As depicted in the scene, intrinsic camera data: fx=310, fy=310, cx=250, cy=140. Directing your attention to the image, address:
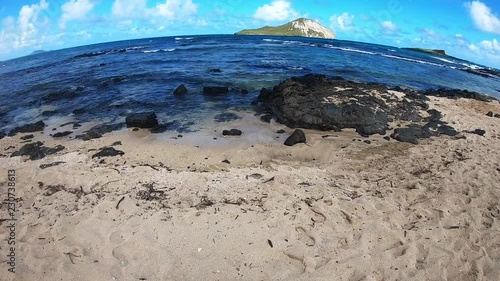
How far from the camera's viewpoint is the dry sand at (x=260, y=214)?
668cm

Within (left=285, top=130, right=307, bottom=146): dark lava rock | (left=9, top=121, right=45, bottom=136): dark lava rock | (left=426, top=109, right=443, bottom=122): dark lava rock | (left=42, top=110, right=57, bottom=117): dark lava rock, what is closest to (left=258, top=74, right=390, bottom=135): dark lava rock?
(left=285, top=130, right=307, bottom=146): dark lava rock

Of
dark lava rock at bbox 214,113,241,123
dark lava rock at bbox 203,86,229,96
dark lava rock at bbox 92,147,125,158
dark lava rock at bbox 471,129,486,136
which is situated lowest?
dark lava rock at bbox 92,147,125,158

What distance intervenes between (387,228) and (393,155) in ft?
17.4

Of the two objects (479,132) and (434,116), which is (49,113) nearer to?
(434,116)

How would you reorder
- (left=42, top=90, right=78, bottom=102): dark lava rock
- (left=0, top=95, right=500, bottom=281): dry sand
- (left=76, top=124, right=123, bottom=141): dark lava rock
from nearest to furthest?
(left=0, top=95, right=500, bottom=281): dry sand → (left=76, top=124, right=123, bottom=141): dark lava rock → (left=42, top=90, right=78, bottom=102): dark lava rock

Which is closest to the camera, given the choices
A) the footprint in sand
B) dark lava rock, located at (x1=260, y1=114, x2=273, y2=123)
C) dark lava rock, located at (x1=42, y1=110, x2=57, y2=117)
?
the footprint in sand

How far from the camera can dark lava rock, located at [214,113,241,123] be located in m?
16.7

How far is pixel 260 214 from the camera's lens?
27.1 ft

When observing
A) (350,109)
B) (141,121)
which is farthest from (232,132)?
(350,109)

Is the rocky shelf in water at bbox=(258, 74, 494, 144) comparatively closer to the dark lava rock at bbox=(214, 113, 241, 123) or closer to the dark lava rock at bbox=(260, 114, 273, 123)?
the dark lava rock at bbox=(260, 114, 273, 123)

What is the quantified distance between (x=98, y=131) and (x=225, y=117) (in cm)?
641

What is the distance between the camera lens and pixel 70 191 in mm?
9445

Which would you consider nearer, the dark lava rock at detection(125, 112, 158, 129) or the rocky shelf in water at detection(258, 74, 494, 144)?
the rocky shelf in water at detection(258, 74, 494, 144)

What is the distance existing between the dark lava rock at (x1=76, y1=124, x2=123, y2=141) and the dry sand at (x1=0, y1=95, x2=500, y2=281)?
1475 millimetres
